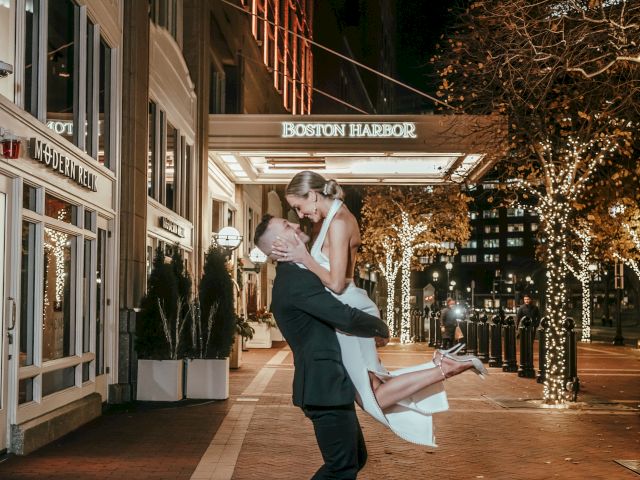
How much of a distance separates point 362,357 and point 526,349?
1571cm

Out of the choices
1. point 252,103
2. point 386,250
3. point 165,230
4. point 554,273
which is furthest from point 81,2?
point 386,250

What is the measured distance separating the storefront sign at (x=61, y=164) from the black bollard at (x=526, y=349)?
991 centimetres

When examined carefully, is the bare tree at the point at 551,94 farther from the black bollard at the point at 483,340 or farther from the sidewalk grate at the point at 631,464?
the black bollard at the point at 483,340

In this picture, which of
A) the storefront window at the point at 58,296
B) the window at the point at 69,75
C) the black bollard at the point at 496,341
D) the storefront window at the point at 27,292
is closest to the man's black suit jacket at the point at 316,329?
the storefront window at the point at 27,292

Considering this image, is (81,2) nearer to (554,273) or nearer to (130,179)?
(130,179)

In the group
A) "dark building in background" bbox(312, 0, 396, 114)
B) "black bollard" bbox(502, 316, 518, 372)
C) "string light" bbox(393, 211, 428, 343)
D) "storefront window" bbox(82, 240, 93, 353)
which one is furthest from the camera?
"dark building in background" bbox(312, 0, 396, 114)

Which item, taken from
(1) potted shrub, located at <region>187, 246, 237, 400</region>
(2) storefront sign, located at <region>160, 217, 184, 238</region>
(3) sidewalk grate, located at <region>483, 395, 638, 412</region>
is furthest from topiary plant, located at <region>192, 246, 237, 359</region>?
(3) sidewalk grate, located at <region>483, 395, 638, 412</region>

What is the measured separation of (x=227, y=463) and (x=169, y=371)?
217 inches

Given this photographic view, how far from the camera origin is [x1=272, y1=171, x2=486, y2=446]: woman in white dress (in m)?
4.71

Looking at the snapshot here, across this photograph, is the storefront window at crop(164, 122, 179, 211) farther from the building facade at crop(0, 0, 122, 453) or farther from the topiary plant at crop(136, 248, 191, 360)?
the building facade at crop(0, 0, 122, 453)

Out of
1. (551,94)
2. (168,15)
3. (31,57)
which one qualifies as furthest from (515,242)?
(31,57)

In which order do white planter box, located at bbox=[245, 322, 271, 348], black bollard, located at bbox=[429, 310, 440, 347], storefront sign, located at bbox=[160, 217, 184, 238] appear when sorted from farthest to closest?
black bollard, located at bbox=[429, 310, 440, 347]
white planter box, located at bbox=[245, 322, 271, 348]
storefront sign, located at bbox=[160, 217, 184, 238]

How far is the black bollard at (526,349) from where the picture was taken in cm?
1931

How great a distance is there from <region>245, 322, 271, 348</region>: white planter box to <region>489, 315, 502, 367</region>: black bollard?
894 centimetres
